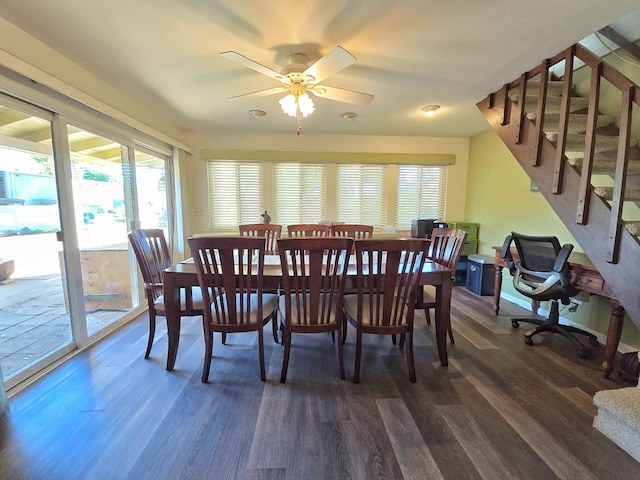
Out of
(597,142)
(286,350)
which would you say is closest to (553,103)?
(597,142)

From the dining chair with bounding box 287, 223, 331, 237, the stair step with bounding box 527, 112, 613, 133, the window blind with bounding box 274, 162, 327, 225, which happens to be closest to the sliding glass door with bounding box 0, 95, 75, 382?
the dining chair with bounding box 287, 223, 331, 237

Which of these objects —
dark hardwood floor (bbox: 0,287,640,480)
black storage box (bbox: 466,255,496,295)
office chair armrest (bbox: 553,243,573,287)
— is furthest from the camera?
black storage box (bbox: 466,255,496,295)

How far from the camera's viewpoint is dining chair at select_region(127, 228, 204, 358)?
2.00 m

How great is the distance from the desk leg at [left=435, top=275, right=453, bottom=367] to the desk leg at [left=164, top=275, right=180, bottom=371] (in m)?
1.92

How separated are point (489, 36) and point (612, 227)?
1410 mm

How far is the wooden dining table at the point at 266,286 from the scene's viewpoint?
6.06ft

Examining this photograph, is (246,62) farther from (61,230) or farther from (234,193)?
(234,193)

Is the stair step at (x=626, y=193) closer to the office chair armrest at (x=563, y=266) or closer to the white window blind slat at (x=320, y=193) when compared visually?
the office chair armrest at (x=563, y=266)

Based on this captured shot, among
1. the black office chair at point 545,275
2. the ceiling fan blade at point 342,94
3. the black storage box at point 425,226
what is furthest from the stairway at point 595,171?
the black storage box at point 425,226

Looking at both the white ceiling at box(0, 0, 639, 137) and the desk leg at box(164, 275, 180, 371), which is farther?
the desk leg at box(164, 275, 180, 371)

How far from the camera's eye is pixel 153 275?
2.16 metres

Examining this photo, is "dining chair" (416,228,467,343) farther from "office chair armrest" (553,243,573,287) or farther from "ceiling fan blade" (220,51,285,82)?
"ceiling fan blade" (220,51,285,82)

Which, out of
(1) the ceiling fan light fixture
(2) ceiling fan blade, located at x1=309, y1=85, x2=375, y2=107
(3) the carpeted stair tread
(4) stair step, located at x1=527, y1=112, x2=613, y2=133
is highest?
(2) ceiling fan blade, located at x1=309, y1=85, x2=375, y2=107

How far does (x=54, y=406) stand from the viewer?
158 cm
